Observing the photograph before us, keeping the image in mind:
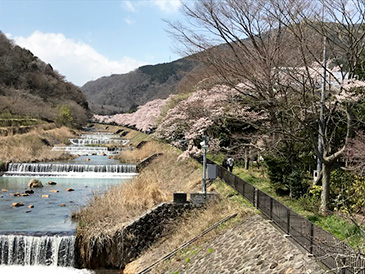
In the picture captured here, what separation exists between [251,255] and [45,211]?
A: 40.2 ft

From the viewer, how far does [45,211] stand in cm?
1920

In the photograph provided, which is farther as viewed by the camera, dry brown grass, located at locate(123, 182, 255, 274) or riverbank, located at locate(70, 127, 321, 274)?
dry brown grass, located at locate(123, 182, 255, 274)

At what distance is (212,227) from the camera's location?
12875 mm

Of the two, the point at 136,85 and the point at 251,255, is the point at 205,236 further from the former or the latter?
the point at 136,85

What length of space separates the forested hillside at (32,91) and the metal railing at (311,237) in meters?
51.2

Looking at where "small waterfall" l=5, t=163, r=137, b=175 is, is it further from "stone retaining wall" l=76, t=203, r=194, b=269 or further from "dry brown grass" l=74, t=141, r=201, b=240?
"stone retaining wall" l=76, t=203, r=194, b=269

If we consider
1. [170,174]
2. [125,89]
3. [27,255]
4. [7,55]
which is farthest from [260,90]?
[125,89]

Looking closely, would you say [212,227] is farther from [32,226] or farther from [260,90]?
[32,226]

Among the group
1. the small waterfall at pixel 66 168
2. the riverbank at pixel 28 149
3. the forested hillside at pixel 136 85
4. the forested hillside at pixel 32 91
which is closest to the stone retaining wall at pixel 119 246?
the small waterfall at pixel 66 168

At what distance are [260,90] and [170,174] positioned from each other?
41.3 feet

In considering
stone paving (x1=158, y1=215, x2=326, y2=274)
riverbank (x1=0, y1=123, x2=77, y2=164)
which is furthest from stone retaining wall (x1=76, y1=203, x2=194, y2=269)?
riverbank (x1=0, y1=123, x2=77, y2=164)

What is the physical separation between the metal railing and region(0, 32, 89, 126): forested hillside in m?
51.2

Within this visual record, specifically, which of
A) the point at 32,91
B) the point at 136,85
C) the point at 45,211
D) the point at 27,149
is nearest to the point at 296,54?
the point at 45,211

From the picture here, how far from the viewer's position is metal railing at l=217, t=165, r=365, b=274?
6.39 metres
